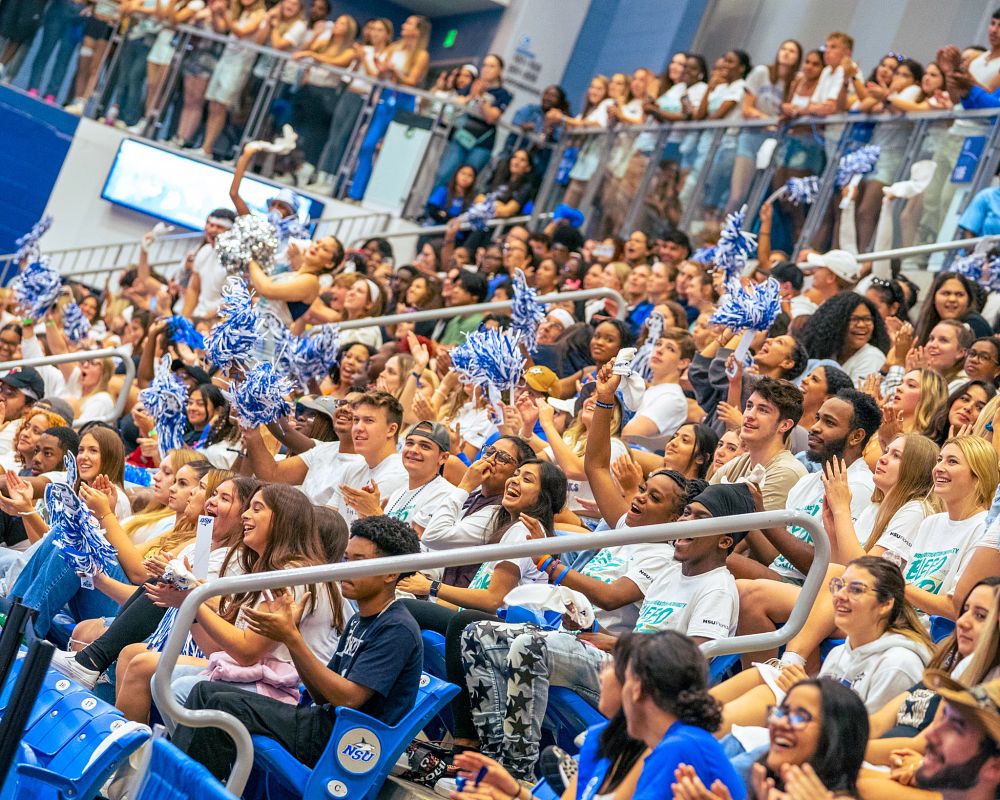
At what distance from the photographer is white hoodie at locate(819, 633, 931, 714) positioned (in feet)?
13.1

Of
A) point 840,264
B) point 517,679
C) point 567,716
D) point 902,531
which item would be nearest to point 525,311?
point 840,264

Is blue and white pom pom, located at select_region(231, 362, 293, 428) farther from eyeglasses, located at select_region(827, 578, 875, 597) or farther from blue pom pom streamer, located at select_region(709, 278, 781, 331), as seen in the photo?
eyeglasses, located at select_region(827, 578, 875, 597)

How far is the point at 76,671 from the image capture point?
4961mm

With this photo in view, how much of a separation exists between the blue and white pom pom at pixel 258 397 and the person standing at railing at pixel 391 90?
717 centimetres

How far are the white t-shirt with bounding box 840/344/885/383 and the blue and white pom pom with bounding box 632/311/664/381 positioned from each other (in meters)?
0.92

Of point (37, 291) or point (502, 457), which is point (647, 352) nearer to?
point (502, 457)

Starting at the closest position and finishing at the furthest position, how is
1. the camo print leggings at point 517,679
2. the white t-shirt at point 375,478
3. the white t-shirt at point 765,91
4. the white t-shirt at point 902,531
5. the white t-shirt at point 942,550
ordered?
the camo print leggings at point 517,679
the white t-shirt at point 942,550
the white t-shirt at point 902,531
the white t-shirt at point 375,478
the white t-shirt at point 765,91

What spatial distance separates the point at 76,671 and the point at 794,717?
103 inches

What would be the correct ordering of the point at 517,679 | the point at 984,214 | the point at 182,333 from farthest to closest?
the point at 182,333, the point at 984,214, the point at 517,679

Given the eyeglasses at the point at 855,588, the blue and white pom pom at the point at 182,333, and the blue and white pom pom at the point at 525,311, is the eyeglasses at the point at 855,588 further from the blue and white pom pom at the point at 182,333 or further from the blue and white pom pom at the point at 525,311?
the blue and white pom pom at the point at 182,333

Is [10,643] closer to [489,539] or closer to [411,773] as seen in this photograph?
[411,773]

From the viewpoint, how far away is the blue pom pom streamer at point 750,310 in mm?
6621

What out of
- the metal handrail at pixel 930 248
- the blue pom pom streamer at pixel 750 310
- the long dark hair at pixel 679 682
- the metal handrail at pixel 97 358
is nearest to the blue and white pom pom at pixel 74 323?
the metal handrail at pixel 97 358

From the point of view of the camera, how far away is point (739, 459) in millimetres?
5773
